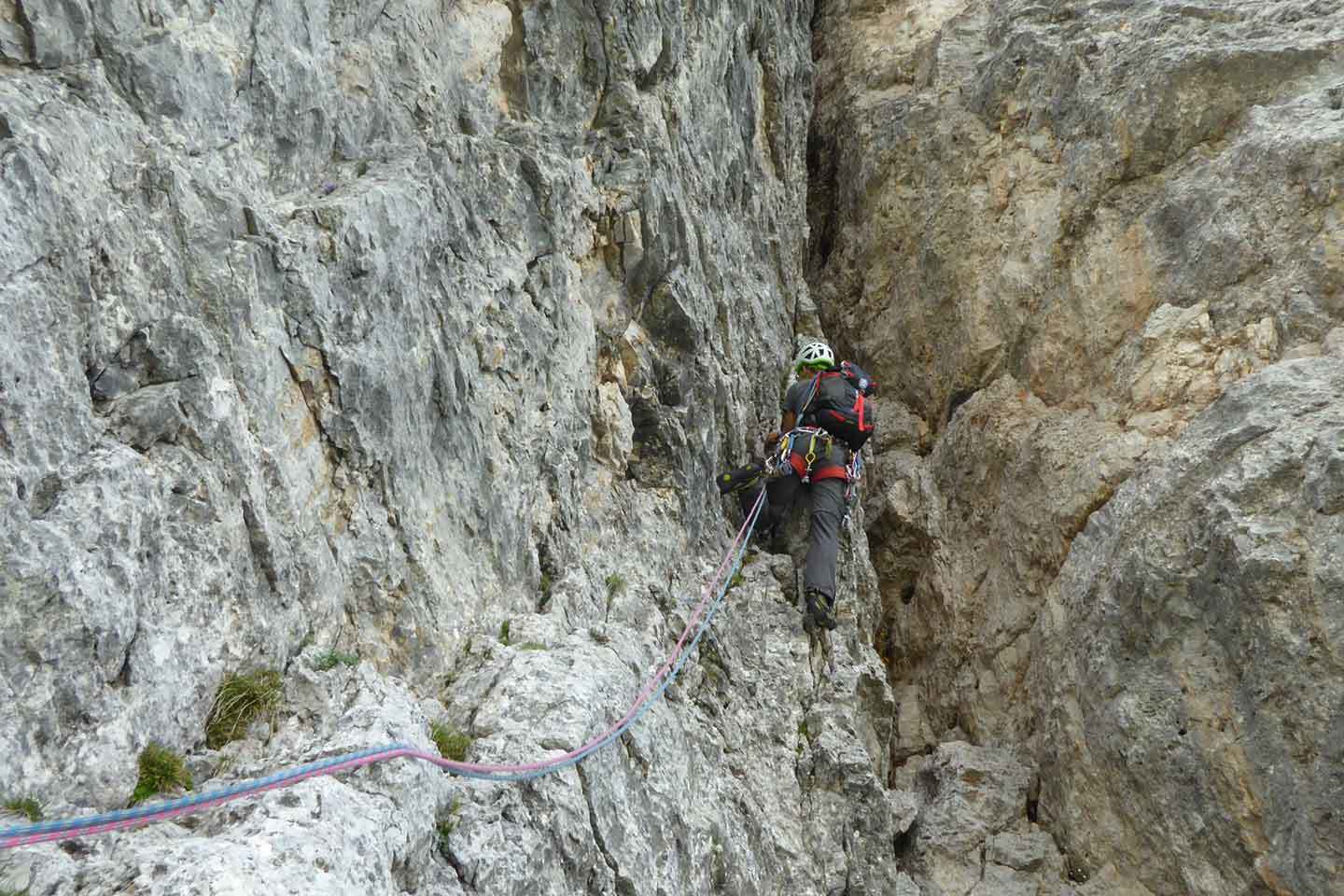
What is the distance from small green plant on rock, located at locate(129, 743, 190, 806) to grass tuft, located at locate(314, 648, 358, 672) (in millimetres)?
859

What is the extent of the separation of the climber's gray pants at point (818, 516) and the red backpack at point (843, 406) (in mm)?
566

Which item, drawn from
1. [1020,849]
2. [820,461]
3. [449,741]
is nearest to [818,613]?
[820,461]

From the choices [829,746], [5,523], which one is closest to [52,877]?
[5,523]

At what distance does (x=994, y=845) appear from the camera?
30.2 ft

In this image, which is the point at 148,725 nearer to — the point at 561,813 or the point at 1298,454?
the point at 561,813

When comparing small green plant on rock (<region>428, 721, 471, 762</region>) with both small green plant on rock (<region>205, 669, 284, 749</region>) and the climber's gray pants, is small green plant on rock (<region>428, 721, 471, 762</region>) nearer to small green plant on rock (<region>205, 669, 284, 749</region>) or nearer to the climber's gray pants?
small green plant on rock (<region>205, 669, 284, 749</region>)

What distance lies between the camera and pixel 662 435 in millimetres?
8766

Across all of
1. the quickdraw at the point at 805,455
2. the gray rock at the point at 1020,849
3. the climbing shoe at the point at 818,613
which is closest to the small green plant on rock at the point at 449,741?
the climbing shoe at the point at 818,613

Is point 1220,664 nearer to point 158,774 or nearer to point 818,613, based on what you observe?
point 818,613

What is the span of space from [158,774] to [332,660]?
1041 millimetres

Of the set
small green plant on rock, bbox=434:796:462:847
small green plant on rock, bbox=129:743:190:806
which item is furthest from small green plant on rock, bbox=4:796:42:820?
small green plant on rock, bbox=434:796:462:847

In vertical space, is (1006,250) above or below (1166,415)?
above

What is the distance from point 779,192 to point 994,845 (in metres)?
9.10

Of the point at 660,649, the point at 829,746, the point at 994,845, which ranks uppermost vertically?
the point at 660,649
